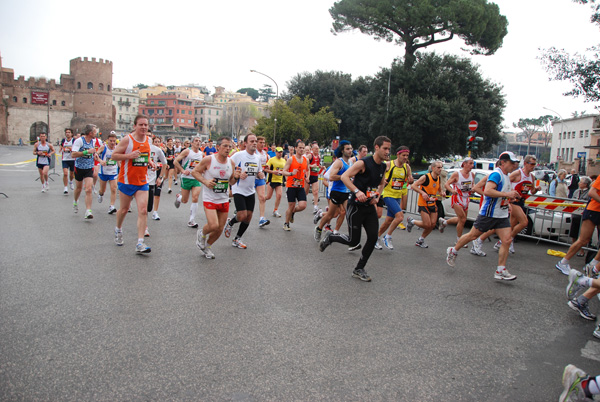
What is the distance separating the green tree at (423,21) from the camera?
33438 mm

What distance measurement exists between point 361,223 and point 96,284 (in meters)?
3.46

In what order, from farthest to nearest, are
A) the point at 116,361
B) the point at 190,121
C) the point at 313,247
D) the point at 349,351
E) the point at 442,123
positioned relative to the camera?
the point at 190,121
the point at 442,123
the point at 313,247
the point at 349,351
the point at 116,361

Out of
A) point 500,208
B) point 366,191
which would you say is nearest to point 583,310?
point 500,208

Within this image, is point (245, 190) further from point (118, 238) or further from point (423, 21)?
point (423, 21)

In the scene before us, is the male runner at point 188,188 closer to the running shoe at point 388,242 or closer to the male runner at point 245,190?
the male runner at point 245,190

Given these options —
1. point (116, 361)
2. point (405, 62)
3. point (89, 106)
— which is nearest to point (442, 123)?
point (405, 62)

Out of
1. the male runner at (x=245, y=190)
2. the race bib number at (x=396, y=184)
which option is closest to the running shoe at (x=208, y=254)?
the male runner at (x=245, y=190)

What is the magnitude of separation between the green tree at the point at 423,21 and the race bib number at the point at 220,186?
31.7 meters

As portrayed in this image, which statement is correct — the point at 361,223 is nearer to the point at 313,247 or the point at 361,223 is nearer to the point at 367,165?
the point at 367,165

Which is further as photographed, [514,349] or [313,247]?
[313,247]

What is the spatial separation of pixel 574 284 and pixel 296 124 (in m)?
39.7

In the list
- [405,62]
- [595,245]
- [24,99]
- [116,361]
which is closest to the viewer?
[116,361]

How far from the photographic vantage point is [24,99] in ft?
287

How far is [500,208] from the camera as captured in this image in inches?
254
